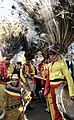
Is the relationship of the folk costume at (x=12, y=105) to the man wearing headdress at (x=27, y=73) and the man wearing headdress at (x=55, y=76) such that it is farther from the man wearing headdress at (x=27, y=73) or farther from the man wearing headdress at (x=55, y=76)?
the man wearing headdress at (x=27, y=73)

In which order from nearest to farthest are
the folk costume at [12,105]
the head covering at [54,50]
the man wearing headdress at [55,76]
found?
the man wearing headdress at [55,76]
the head covering at [54,50]
the folk costume at [12,105]

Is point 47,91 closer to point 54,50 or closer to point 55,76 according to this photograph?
point 55,76

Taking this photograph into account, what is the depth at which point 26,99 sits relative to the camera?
771 cm

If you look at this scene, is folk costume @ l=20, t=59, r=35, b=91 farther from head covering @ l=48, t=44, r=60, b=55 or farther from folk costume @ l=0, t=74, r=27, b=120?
head covering @ l=48, t=44, r=60, b=55

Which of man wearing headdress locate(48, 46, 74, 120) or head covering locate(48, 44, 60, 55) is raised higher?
head covering locate(48, 44, 60, 55)

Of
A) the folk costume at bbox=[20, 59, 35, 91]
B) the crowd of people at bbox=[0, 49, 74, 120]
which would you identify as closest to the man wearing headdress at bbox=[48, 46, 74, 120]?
the crowd of people at bbox=[0, 49, 74, 120]

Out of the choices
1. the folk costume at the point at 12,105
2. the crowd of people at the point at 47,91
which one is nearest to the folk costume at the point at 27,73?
the crowd of people at the point at 47,91

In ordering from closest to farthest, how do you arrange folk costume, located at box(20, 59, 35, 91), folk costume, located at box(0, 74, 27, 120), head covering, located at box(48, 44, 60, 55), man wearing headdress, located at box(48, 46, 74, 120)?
man wearing headdress, located at box(48, 46, 74, 120) → head covering, located at box(48, 44, 60, 55) → folk costume, located at box(0, 74, 27, 120) → folk costume, located at box(20, 59, 35, 91)

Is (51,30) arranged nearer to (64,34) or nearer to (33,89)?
(64,34)

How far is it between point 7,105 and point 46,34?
178 centimetres

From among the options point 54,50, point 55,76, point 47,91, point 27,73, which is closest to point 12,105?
point 47,91

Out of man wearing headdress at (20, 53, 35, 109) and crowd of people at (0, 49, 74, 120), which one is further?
man wearing headdress at (20, 53, 35, 109)

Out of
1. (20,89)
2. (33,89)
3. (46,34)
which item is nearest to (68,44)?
(46,34)

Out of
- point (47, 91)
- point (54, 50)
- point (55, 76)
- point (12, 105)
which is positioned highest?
point (54, 50)
